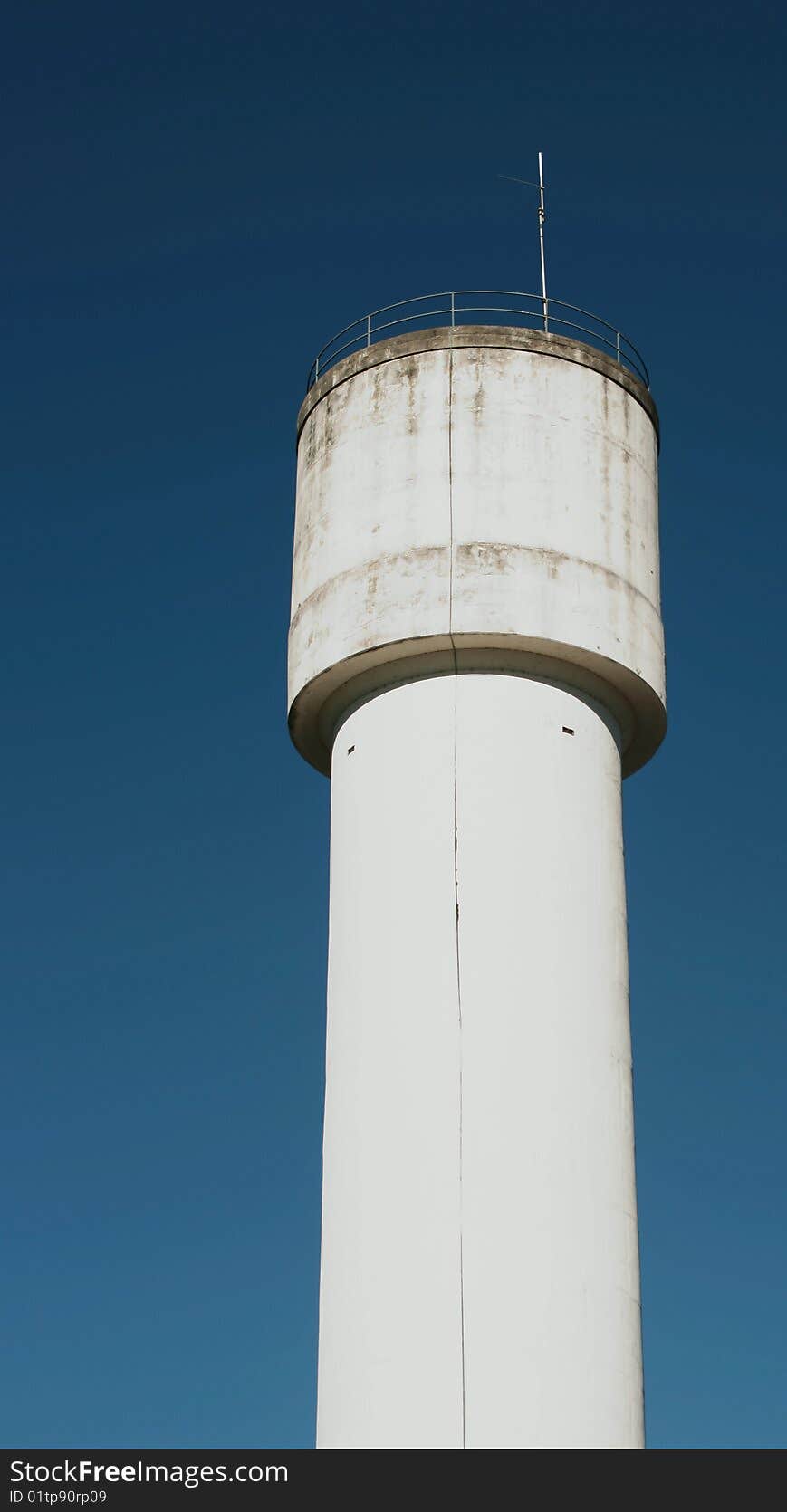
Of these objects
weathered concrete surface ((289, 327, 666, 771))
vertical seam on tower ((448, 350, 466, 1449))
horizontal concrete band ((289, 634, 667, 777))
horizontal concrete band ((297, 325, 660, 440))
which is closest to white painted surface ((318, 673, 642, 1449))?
vertical seam on tower ((448, 350, 466, 1449))

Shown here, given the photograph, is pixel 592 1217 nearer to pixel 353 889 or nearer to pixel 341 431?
pixel 353 889

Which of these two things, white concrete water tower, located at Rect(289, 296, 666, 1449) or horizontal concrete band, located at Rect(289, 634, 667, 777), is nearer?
white concrete water tower, located at Rect(289, 296, 666, 1449)

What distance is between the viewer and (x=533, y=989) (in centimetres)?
2683

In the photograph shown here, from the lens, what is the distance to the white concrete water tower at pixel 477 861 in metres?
25.4

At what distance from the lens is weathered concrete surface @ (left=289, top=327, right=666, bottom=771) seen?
28656 millimetres

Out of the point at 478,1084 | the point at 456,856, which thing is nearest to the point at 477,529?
the point at 456,856

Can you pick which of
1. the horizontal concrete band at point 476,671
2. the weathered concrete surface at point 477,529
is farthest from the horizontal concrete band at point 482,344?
the horizontal concrete band at point 476,671

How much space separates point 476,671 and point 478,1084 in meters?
5.51

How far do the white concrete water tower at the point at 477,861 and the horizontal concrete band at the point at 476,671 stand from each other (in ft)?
0.14

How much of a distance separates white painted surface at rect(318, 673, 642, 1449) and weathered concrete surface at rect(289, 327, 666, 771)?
0.71 metres

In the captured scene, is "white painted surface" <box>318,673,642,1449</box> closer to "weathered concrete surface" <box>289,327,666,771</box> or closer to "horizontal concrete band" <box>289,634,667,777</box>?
"horizontal concrete band" <box>289,634,667,777</box>

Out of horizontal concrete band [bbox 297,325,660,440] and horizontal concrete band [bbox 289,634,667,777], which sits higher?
horizontal concrete band [bbox 297,325,660,440]
